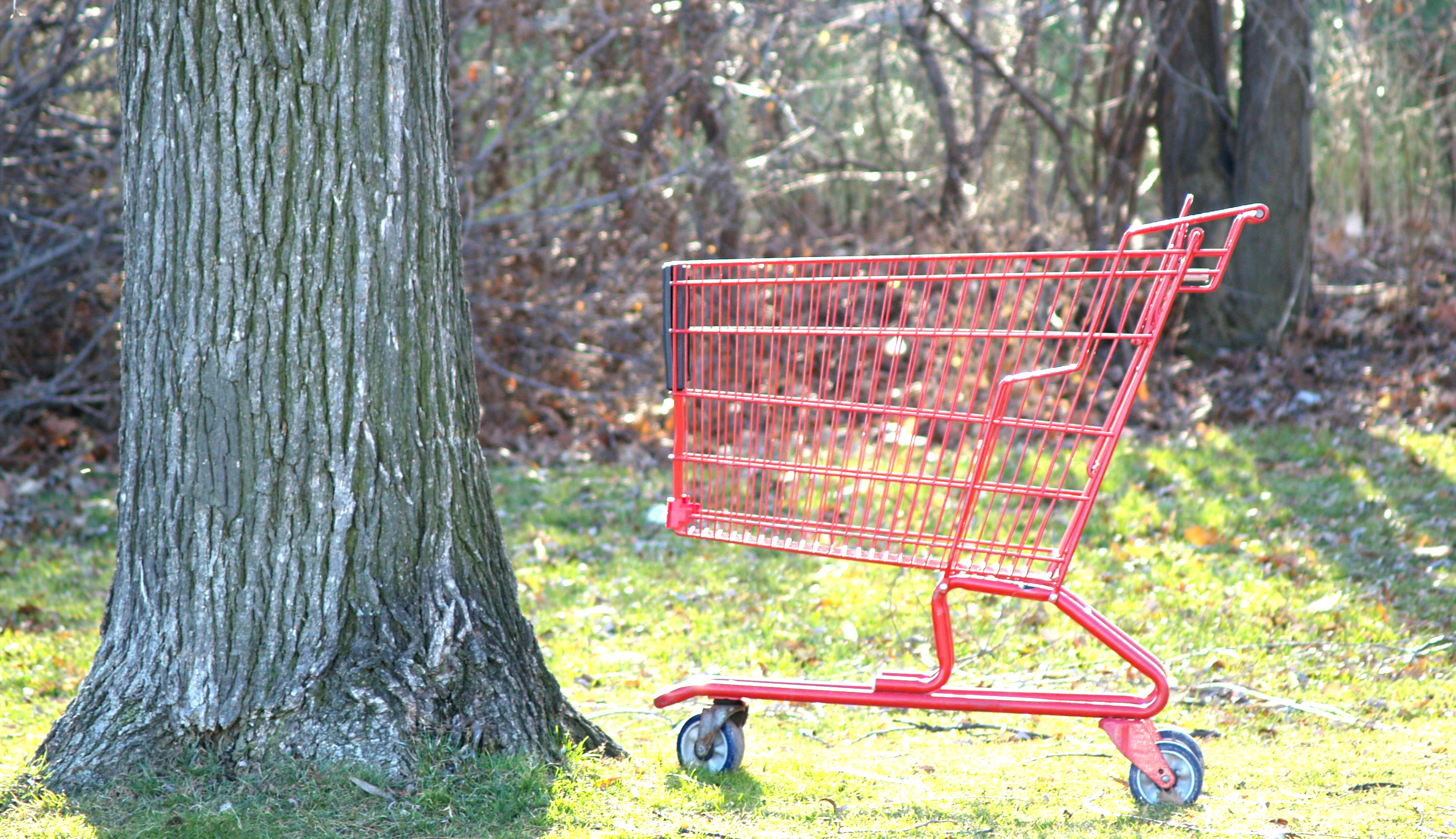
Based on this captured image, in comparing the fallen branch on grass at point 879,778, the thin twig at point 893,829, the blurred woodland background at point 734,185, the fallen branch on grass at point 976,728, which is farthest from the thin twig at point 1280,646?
the blurred woodland background at point 734,185

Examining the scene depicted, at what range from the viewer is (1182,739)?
10.6 feet

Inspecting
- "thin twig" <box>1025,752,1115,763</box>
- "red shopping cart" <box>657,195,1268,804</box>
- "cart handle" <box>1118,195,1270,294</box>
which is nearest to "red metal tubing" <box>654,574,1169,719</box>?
"red shopping cart" <box>657,195,1268,804</box>

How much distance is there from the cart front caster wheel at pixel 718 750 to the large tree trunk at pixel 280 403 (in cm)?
50

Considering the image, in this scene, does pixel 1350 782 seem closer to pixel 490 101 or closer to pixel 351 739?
pixel 351 739

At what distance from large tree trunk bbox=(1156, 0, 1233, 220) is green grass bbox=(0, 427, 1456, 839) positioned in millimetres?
2433

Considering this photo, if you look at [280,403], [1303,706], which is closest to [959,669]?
[1303,706]

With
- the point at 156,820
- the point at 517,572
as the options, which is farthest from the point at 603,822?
the point at 517,572

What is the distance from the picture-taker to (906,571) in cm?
592

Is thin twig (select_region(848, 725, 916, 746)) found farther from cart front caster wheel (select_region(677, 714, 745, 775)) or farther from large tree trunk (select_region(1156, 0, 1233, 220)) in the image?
large tree trunk (select_region(1156, 0, 1233, 220))

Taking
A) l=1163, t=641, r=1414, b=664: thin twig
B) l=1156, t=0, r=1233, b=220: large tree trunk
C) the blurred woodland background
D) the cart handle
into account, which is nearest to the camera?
the cart handle

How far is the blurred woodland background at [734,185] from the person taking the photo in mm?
7887

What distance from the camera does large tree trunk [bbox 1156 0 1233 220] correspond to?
9.26m

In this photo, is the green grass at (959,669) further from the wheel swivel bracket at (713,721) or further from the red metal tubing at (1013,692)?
the red metal tubing at (1013,692)

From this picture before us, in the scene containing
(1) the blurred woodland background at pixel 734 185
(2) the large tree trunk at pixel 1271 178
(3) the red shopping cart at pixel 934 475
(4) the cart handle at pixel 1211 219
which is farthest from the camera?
(2) the large tree trunk at pixel 1271 178
